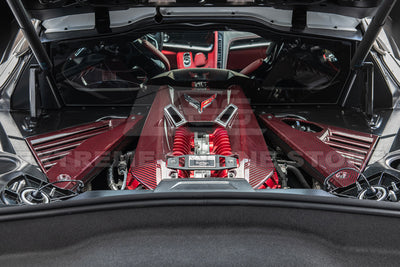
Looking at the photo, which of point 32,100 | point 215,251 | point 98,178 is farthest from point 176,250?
point 32,100

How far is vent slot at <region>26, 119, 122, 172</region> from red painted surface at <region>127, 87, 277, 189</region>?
0.31 meters

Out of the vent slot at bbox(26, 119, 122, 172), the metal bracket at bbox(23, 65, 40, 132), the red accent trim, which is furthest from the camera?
the red accent trim

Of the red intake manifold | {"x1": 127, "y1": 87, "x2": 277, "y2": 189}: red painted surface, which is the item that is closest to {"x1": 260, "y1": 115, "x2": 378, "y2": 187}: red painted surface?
{"x1": 127, "y1": 87, "x2": 277, "y2": 189}: red painted surface

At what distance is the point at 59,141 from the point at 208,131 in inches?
30.4

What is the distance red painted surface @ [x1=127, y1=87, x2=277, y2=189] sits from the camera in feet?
5.12

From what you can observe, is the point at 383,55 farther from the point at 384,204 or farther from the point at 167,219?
the point at 167,219

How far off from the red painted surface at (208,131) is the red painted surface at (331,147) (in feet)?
0.54

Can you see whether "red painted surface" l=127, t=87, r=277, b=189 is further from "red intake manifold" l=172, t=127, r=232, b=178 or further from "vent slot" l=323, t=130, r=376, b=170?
"vent slot" l=323, t=130, r=376, b=170

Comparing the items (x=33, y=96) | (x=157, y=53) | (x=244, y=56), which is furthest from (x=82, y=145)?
(x=244, y=56)

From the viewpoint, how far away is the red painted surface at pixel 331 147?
158 centimetres

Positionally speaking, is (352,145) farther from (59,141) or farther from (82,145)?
(59,141)

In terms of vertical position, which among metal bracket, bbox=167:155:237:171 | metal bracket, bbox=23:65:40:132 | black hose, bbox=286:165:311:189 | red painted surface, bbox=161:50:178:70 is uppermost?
red painted surface, bbox=161:50:178:70

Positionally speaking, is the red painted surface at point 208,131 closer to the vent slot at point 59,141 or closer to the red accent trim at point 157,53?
the red accent trim at point 157,53

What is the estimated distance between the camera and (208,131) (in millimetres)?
1898
